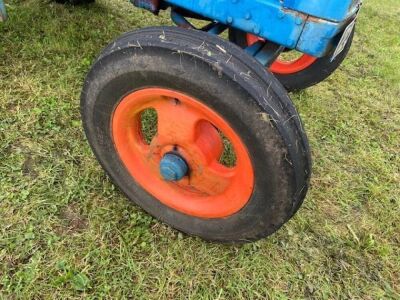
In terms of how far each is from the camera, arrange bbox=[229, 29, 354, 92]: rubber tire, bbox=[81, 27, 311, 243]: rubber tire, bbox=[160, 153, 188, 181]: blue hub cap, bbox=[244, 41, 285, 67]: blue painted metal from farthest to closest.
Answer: bbox=[229, 29, 354, 92]: rubber tire, bbox=[244, 41, 285, 67]: blue painted metal, bbox=[160, 153, 188, 181]: blue hub cap, bbox=[81, 27, 311, 243]: rubber tire

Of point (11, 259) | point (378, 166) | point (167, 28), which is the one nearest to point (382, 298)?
point (378, 166)

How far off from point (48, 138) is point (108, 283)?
35.9 inches

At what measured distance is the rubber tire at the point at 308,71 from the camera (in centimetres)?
252

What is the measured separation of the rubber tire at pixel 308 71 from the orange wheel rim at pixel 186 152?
44.3 inches

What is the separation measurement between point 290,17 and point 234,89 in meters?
0.45

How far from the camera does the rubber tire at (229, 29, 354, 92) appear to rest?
252 centimetres

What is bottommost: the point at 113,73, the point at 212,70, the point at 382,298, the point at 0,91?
the point at 0,91

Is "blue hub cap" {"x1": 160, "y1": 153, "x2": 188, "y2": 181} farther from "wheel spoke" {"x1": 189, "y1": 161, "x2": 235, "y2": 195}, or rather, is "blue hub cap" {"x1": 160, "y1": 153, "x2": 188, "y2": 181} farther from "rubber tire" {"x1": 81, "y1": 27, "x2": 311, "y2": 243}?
"rubber tire" {"x1": 81, "y1": 27, "x2": 311, "y2": 243}

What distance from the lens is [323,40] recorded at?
5.09 ft

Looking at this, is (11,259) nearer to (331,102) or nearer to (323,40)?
(323,40)

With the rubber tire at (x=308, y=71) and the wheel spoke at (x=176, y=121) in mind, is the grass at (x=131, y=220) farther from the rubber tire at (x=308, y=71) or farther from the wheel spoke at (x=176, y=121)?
the wheel spoke at (x=176, y=121)

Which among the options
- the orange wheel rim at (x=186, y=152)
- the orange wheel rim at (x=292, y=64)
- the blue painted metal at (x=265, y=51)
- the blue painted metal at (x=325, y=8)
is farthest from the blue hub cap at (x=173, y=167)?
the orange wheel rim at (x=292, y=64)

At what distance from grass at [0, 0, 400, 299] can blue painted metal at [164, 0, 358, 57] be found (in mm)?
900

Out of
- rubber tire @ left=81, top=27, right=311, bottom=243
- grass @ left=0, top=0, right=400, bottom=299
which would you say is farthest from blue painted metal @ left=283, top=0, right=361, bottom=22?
grass @ left=0, top=0, right=400, bottom=299
